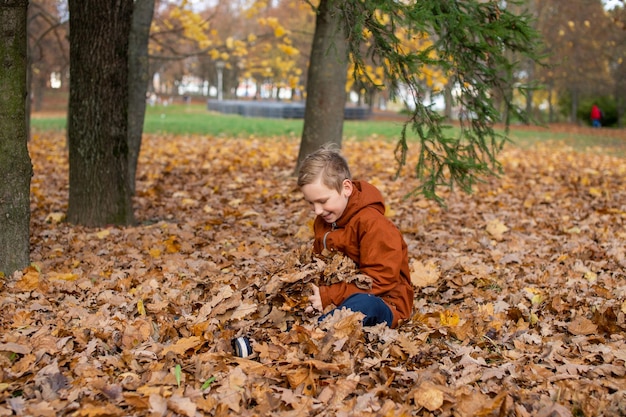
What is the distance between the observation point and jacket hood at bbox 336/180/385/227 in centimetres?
382

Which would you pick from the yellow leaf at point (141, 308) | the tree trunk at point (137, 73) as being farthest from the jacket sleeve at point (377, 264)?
the tree trunk at point (137, 73)

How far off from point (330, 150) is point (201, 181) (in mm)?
5880

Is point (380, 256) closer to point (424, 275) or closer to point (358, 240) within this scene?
point (358, 240)

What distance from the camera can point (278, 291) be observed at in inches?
146

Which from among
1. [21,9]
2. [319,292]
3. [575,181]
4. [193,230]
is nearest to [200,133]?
[575,181]

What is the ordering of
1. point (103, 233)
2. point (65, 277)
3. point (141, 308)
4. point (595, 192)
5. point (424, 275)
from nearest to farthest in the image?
point (141, 308)
point (65, 277)
point (424, 275)
point (103, 233)
point (595, 192)

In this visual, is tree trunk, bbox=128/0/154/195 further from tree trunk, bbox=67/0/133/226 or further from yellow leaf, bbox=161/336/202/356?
yellow leaf, bbox=161/336/202/356

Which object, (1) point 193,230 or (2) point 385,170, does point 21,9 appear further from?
(2) point 385,170

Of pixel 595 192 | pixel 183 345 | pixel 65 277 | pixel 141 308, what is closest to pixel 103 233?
pixel 65 277

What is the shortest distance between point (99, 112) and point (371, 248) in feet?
11.5

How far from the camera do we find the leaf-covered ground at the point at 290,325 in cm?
284

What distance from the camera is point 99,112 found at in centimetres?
606

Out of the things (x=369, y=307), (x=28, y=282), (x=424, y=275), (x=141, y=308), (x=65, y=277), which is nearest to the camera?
(x=369, y=307)

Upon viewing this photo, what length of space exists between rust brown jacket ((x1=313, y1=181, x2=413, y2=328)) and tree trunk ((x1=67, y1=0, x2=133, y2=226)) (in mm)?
3009
